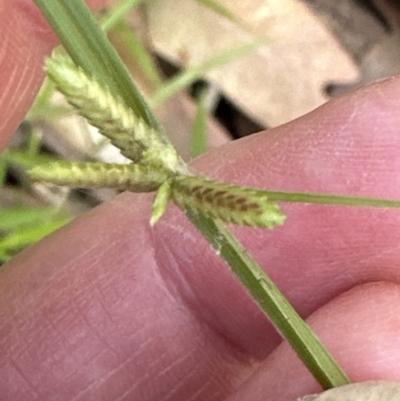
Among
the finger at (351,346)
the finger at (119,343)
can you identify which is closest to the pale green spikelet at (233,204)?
the finger at (351,346)

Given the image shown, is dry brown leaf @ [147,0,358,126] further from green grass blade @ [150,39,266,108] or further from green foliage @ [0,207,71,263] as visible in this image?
green foliage @ [0,207,71,263]

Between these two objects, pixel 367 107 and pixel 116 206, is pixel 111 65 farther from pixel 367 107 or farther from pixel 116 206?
pixel 116 206

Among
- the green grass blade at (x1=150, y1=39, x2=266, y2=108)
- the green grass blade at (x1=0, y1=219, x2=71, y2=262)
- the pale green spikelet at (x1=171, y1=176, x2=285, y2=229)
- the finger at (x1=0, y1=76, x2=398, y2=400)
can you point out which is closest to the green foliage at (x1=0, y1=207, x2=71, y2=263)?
the green grass blade at (x1=0, y1=219, x2=71, y2=262)

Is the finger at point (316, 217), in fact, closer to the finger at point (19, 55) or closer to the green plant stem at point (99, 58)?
the finger at point (19, 55)

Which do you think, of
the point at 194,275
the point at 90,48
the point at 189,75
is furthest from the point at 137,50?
the point at 90,48

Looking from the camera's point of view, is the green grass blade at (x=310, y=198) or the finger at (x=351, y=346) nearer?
the green grass blade at (x=310, y=198)

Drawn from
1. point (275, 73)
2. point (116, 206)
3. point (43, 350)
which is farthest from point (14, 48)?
point (275, 73)
